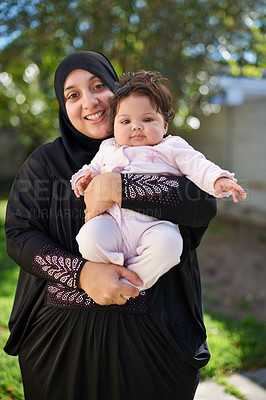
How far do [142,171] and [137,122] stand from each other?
204mm

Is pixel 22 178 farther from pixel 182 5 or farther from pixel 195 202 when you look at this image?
pixel 182 5

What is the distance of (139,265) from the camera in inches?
→ 64.6

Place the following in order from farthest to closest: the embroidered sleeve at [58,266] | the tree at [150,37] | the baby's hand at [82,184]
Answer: the tree at [150,37], the baby's hand at [82,184], the embroidered sleeve at [58,266]

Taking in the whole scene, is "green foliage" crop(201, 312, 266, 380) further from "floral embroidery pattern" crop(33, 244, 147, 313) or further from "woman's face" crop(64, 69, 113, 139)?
"woman's face" crop(64, 69, 113, 139)

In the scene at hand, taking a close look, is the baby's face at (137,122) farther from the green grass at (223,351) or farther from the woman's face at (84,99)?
the green grass at (223,351)

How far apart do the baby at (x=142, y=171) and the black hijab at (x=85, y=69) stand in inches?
4.8

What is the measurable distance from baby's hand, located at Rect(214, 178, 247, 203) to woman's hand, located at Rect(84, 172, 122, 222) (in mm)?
374

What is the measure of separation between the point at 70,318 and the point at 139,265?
1.36 ft

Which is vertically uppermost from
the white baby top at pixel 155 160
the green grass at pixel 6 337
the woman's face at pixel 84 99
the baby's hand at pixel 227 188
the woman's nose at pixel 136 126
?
the woman's face at pixel 84 99

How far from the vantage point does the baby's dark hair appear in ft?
6.04

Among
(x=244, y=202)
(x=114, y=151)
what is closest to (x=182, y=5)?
(x=244, y=202)

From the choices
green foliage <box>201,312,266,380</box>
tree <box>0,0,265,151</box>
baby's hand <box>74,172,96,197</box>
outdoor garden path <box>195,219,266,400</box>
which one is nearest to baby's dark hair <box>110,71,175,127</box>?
baby's hand <box>74,172,96,197</box>

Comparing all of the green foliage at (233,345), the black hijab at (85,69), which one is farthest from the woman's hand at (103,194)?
the green foliage at (233,345)

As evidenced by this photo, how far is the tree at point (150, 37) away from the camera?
6.08 meters
